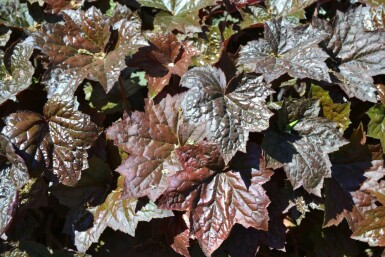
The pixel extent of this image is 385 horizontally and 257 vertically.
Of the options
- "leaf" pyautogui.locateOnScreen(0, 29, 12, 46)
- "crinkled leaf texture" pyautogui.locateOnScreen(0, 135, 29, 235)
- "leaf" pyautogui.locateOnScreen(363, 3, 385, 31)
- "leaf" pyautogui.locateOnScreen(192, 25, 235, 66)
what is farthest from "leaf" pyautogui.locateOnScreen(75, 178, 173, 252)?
"leaf" pyautogui.locateOnScreen(363, 3, 385, 31)

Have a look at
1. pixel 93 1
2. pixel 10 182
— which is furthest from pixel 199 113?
pixel 93 1

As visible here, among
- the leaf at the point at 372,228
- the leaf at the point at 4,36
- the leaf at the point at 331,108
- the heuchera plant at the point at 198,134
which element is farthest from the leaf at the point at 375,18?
the leaf at the point at 4,36

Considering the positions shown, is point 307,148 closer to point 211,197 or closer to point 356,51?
point 211,197

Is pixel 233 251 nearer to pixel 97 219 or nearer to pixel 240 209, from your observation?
pixel 240 209

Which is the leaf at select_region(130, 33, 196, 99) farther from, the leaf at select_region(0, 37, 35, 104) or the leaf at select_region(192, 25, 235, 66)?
the leaf at select_region(0, 37, 35, 104)

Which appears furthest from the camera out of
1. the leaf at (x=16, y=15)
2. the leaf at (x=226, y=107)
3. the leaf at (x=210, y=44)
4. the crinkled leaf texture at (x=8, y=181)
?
the leaf at (x=16, y=15)

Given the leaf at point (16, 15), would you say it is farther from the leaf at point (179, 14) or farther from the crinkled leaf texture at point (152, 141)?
the crinkled leaf texture at point (152, 141)
